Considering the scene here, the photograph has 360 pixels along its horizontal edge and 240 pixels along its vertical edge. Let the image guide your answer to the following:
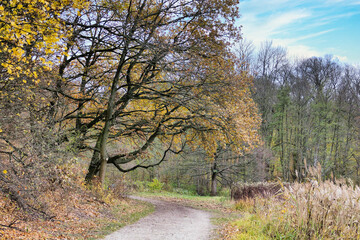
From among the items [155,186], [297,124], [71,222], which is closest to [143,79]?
[71,222]

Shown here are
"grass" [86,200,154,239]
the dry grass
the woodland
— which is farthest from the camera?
"grass" [86,200,154,239]

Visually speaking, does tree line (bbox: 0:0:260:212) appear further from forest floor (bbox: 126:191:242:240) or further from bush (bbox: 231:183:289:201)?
forest floor (bbox: 126:191:242:240)

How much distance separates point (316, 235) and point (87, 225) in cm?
519

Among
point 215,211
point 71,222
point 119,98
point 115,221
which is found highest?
point 119,98

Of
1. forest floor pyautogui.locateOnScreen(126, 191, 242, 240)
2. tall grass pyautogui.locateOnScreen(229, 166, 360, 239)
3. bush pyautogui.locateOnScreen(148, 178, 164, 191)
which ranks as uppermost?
tall grass pyautogui.locateOnScreen(229, 166, 360, 239)

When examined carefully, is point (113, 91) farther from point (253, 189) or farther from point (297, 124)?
point (297, 124)

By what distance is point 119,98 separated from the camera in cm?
1185

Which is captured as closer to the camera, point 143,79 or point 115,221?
point 115,221

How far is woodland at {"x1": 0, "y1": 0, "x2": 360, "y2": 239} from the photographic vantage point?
19.3 feet

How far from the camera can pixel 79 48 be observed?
10.3 metres

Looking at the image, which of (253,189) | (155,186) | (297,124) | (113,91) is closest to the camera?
(113,91)

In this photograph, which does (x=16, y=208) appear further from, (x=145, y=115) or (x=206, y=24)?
(x=206, y=24)

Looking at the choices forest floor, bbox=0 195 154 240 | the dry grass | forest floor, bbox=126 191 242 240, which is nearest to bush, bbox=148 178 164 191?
forest floor, bbox=126 191 242 240

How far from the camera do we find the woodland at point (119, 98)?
231 inches
